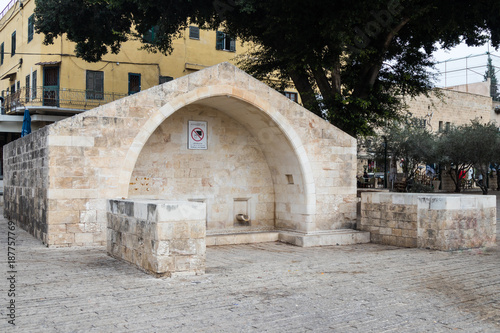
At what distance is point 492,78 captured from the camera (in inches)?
1786

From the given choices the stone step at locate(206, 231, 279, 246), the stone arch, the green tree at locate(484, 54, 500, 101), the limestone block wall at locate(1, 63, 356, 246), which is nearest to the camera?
the limestone block wall at locate(1, 63, 356, 246)

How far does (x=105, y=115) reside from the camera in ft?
31.6

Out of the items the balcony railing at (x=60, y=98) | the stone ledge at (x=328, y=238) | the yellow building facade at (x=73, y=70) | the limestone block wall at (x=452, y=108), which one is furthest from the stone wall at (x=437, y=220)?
the limestone block wall at (x=452, y=108)

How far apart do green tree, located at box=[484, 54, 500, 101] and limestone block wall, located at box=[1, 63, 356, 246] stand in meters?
34.5

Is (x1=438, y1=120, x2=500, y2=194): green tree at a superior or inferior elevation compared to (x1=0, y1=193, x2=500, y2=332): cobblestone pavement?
superior

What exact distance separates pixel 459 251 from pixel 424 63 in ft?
32.4

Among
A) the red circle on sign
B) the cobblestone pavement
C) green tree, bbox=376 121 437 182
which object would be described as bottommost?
the cobblestone pavement

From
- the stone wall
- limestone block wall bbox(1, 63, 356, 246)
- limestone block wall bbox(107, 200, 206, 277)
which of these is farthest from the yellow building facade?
limestone block wall bbox(107, 200, 206, 277)

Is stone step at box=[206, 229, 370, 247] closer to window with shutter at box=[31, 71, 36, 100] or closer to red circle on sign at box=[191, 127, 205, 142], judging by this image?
red circle on sign at box=[191, 127, 205, 142]

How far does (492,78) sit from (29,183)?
4404 centimetres

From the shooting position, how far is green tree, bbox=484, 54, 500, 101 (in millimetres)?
41256

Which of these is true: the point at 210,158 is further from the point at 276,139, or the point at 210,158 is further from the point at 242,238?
the point at 242,238

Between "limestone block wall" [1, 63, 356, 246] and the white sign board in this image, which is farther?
the white sign board

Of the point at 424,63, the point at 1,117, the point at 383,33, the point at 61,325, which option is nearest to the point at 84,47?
the point at 1,117
